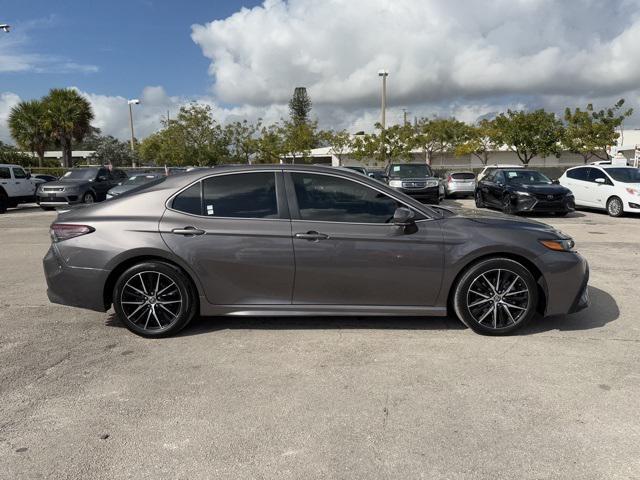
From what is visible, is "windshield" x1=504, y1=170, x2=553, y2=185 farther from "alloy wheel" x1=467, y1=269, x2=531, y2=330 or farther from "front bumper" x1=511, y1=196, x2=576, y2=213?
"alloy wheel" x1=467, y1=269, x2=531, y2=330

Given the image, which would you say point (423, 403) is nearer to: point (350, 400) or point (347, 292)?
point (350, 400)

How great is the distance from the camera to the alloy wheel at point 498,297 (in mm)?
4523

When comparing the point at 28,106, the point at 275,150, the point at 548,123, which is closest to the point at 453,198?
the point at 548,123

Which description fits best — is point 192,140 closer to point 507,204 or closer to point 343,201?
point 507,204

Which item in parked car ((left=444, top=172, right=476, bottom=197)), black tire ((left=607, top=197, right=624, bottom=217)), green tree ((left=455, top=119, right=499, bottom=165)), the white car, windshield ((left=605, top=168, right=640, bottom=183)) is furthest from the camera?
green tree ((left=455, top=119, right=499, bottom=165))

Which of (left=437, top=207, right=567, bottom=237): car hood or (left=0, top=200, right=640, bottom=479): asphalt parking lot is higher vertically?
(left=437, top=207, right=567, bottom=237): car hood

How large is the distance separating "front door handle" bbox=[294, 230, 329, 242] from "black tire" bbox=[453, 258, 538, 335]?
131cm

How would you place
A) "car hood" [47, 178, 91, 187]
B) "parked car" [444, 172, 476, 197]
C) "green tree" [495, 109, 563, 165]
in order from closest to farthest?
"car hood" [47, 178, 91, 187]
"parked car" [444, 172, 476, 197]
"green tree" [495, 109, 563, 165]

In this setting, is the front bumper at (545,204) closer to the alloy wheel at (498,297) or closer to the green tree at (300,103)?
the alloy wheel at (498,297)

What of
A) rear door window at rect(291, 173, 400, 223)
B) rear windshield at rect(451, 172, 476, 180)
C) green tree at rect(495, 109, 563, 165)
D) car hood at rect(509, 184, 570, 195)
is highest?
green tree at rect(495, 109, 563, 165)

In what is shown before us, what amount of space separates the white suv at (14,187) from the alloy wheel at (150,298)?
679 inches

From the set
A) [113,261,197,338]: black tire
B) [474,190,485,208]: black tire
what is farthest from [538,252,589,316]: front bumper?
[474,190,485,208]: black tire

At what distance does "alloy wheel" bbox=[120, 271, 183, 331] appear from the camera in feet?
14.9

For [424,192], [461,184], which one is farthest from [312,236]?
[461,184]
